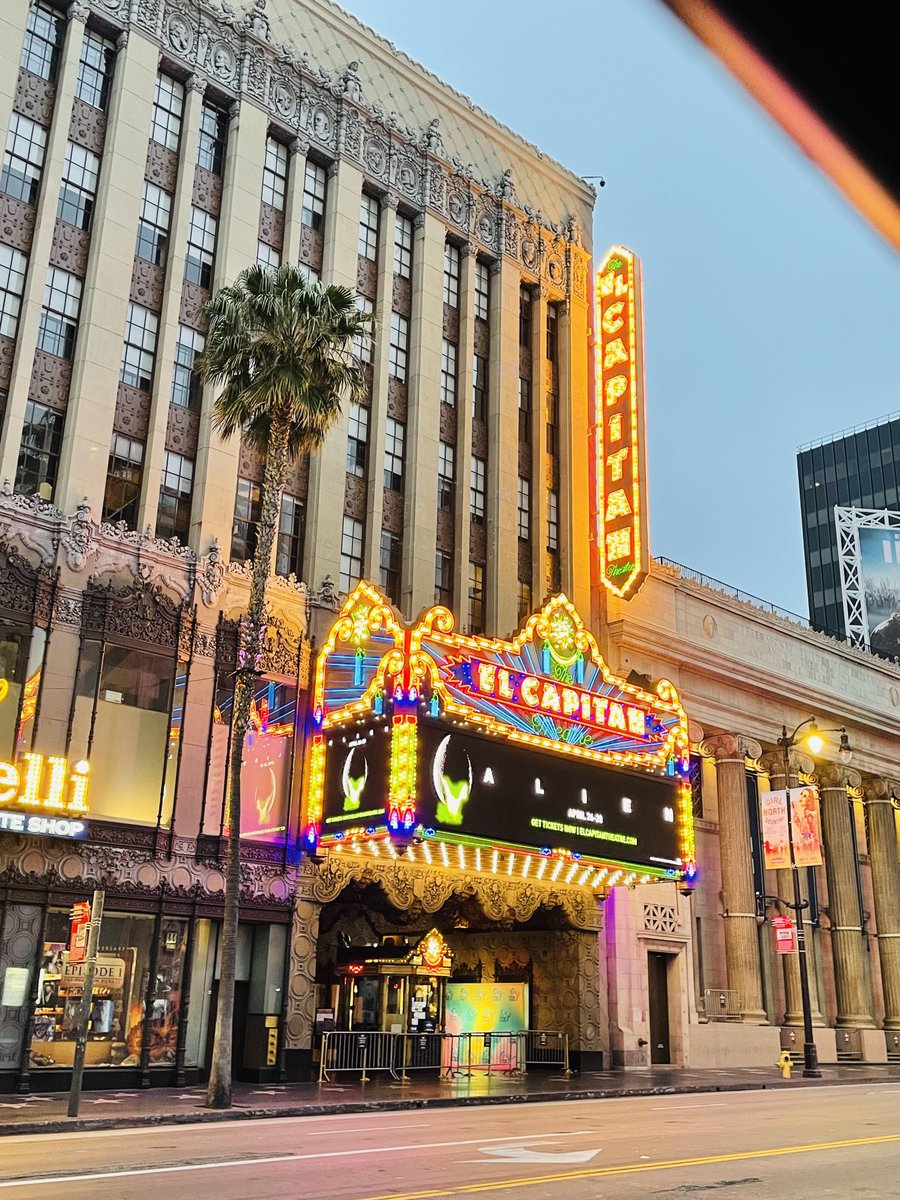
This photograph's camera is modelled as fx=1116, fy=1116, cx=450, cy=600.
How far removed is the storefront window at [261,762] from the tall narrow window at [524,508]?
13.3m

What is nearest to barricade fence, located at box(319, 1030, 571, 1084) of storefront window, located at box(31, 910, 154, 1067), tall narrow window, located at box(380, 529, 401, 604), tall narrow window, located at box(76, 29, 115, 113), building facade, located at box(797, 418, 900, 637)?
storefront window, located at box(31, 910, 154, 1067)

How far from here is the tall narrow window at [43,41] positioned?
31525mm

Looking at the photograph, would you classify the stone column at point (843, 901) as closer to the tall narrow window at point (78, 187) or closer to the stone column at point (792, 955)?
the stone column at point (792, 955)

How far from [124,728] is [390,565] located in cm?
1170

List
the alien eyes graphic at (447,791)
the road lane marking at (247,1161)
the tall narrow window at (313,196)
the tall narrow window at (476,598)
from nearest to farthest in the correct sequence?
the road lane marking at (247,1161), the alien eyes graphic at (447,791), the tall narrow window at (313,196), the tall narrow window at (476,598)

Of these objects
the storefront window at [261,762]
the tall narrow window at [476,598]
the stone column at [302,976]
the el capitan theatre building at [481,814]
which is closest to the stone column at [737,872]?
the el capitan theatre building at [481,814]

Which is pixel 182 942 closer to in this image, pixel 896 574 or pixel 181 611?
pixel 181 611

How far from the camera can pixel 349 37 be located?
133ft

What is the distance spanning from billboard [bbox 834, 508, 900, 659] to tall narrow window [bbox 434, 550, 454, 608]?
43979 millimetres

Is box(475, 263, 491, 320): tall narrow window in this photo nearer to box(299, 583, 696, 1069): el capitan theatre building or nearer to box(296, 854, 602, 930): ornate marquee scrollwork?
box(299, 583, 696, 1069): el capitan theatre building

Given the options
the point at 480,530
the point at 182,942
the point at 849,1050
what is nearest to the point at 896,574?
the point at 849,1050

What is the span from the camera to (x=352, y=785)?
30.8 metres

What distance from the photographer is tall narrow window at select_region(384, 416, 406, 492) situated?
38531 millimetres

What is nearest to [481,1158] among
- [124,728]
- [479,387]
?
[124,728]
